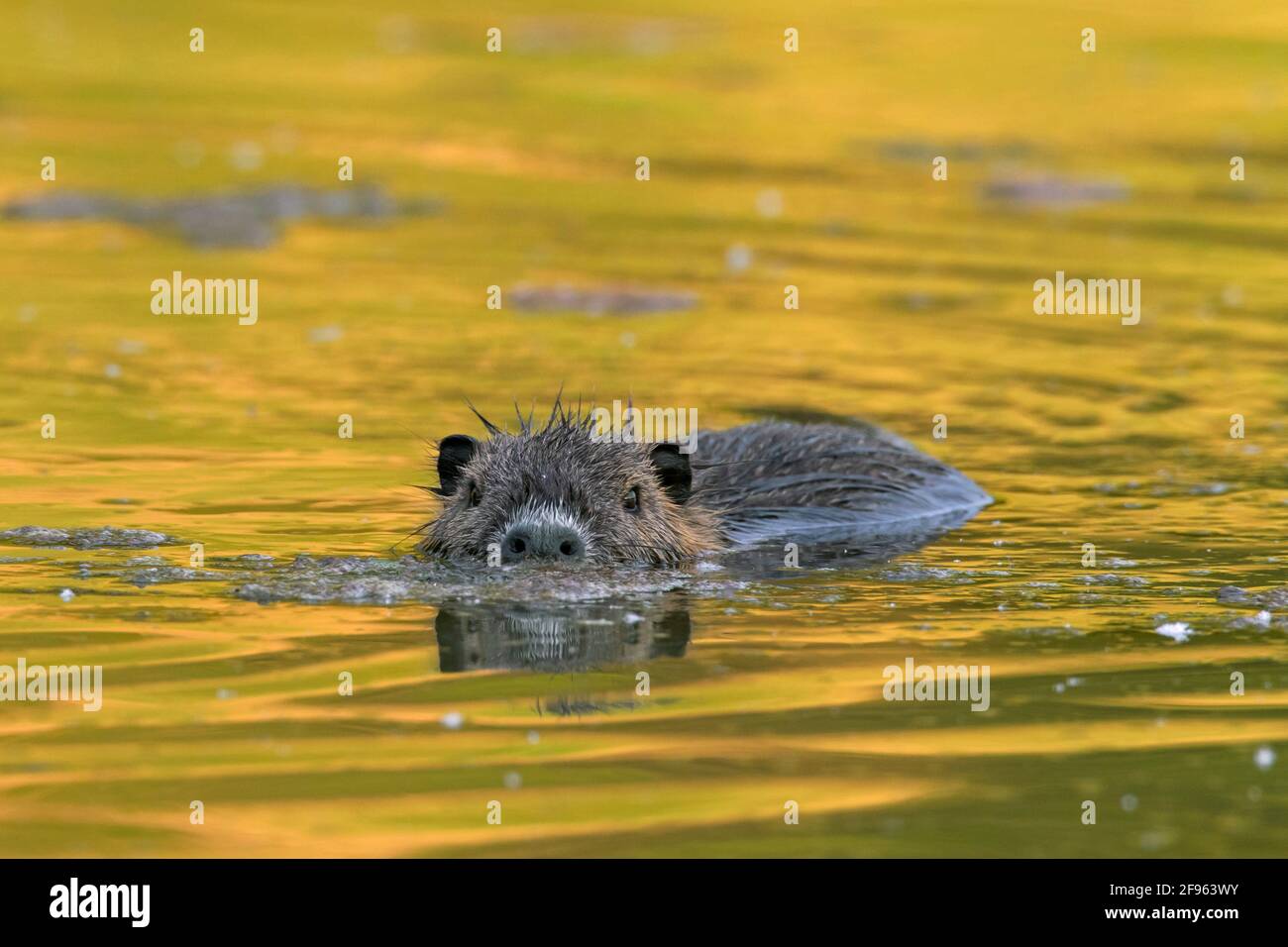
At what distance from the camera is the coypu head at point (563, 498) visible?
9.38 meters

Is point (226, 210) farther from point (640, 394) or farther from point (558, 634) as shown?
point (558, 634)

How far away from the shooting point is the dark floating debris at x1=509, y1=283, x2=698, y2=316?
17.3 m

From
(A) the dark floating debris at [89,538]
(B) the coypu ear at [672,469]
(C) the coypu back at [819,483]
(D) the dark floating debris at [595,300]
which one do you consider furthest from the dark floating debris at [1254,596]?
(D) the dark floating debris at [595,300]

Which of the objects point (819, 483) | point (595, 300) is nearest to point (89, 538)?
point (819, 483)

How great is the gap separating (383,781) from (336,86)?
2177cm

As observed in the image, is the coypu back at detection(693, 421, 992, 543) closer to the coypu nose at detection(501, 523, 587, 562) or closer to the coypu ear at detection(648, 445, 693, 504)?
the coypu ear at detection(648, 445, 693, 504)

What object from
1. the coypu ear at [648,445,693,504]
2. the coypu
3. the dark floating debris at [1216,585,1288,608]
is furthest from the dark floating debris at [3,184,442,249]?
the dark floating debris at [1216,585,1288,608]

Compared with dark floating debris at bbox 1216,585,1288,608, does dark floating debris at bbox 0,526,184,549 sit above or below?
above

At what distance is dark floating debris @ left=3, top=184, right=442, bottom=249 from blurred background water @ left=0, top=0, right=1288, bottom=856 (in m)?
0.07

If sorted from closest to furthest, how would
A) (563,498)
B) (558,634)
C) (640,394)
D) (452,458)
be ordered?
(558,634) < (563,498) < (452,458) < (640,394)

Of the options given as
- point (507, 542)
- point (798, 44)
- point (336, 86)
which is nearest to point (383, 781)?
point (507, 542)

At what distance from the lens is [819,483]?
11.4 meters

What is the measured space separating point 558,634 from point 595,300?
29.5 ft

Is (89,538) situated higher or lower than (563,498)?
lower
